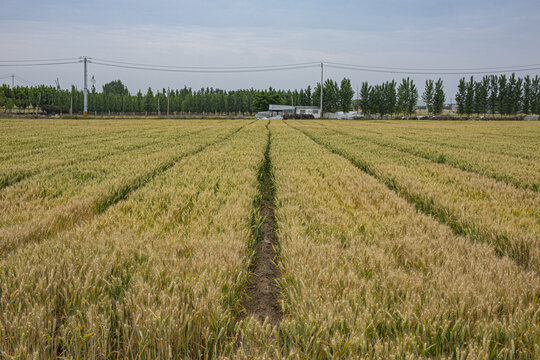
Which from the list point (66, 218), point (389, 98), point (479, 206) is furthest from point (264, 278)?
point (389, 98)

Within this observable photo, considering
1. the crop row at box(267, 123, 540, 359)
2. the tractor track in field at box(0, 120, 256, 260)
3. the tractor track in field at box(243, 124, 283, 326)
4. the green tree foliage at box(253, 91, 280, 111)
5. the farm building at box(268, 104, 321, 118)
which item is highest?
the green tree foliage at box(253, 91, 280, 111)

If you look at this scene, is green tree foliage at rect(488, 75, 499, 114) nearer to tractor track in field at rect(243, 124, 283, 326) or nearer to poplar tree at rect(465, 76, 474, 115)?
poplar tree at rect(465, 76, 474, 115)

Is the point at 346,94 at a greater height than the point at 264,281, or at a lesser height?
greater

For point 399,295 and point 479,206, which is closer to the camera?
point 399,295

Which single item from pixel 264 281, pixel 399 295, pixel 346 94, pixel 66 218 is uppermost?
pixel 346 94

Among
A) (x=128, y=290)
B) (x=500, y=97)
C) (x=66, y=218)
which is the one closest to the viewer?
(x=128, y=290)

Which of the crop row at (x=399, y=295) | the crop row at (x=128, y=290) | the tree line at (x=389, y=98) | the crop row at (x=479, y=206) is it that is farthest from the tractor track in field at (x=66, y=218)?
the tree line at (x=389, y=98)

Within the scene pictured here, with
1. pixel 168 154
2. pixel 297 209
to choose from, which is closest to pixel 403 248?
pixel 297 209

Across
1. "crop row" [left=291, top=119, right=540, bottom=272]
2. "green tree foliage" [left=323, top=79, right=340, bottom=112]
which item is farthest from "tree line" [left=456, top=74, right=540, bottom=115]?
"crop row" [left=291, top=119, right=540, bottom=272]

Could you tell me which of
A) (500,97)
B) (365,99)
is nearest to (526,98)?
(500,97)

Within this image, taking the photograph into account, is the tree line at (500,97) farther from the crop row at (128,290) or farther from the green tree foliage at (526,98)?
the crop row at (128,290)

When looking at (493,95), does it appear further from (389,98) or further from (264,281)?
(264,281)

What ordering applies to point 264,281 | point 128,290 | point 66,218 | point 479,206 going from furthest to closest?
point 479,206, point 66,218, point 264,281, point 128,290

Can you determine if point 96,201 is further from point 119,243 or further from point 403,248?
point 403,248
